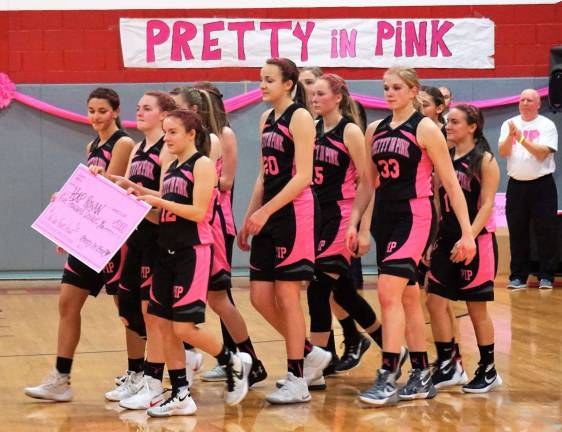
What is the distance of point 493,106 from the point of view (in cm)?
1115

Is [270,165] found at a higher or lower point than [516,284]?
higher

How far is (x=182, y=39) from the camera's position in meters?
10.7

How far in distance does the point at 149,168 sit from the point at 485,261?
5.92 ft

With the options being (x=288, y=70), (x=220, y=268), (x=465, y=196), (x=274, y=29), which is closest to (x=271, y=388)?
(x=220, y=268)

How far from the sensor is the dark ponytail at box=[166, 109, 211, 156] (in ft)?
16.1

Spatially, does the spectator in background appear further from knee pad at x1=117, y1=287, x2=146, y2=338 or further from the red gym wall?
knee pad at x1=117, y1=287, x2=146, y2=338

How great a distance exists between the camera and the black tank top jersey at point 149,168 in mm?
5160

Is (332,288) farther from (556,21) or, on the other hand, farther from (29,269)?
(556,21)

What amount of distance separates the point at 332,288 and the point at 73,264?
57.9 inches

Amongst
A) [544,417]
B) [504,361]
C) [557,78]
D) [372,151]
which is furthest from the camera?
[557,78]

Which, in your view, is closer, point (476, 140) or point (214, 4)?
point (476, 140)

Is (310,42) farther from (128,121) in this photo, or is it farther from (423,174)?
(423,174)

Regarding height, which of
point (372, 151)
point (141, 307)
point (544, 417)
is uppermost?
point (372, 151)

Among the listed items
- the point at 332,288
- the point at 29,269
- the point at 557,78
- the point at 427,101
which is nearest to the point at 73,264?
the point at 332,288
